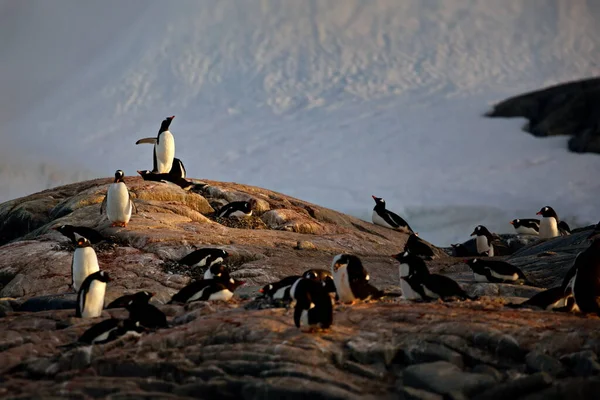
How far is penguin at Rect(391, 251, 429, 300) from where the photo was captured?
12453mm

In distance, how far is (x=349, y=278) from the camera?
39.3 feet

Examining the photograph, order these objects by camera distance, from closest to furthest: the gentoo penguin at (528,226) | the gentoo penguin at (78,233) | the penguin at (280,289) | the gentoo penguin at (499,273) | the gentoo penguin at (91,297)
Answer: the gentoo penguin at (91,297) → the penguin at (280,289) → the gentoo penguin at (499,273) → the gentoo penguin at (78,233) → the gentoo penguin at (528,226)

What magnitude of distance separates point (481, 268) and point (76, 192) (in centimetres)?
1113

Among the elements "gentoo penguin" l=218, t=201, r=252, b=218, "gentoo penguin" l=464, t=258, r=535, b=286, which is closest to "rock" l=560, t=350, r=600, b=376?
"gentoo penguin" l=464, t=258, r=535, b=286

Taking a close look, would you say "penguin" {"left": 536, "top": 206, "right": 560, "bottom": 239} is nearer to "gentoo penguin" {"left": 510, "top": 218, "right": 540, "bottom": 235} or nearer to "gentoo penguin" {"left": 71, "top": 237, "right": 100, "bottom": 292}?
"gentoo penguin" {"left": 510, "top": 218, "right": 540, "bottom": 235}

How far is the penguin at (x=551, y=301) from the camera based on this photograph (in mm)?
11734

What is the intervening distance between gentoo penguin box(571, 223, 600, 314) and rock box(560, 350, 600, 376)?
2037mm

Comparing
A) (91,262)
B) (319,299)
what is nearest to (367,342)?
(319,299)

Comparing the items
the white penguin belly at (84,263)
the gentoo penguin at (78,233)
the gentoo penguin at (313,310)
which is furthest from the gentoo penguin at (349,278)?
the gentoo penguin at (78,233)

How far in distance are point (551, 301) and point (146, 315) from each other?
517 centimetres

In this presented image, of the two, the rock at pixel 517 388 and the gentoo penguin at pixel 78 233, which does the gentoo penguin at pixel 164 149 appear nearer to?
the gentoo penguin at pixel 78 233

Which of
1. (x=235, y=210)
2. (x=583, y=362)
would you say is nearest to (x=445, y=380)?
(x=583, y=362)

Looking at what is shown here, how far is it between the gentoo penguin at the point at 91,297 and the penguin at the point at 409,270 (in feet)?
13.5

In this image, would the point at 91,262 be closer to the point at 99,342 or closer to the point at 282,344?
the point at 99,342
